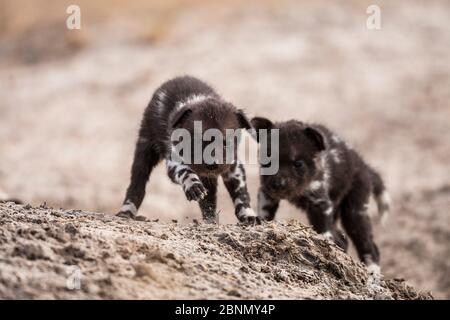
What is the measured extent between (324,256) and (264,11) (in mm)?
19383

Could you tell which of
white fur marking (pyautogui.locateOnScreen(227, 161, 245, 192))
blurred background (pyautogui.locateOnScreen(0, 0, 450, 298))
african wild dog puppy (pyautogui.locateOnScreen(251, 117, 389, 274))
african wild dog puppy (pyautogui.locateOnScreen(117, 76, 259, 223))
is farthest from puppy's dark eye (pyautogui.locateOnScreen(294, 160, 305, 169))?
blurred background (pyautogui.locateOnScreen(0, 0, 450, 298))

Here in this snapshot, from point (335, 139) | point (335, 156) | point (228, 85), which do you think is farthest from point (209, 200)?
point (228, 85)

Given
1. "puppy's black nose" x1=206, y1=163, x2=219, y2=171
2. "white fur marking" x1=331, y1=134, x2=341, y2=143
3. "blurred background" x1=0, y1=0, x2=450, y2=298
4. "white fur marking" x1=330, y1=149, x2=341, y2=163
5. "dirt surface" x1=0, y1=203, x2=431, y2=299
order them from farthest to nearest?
"blurred background" x1=0, y1=0, x2=450, y2=298
"white fur marking" x1=331, y1=134, x2=341, y2=143
"white fur marking" x1=330, y1=149, x2=341, y2=163
"puppy's black nose" x1=206, y1=163, x2=219, y2=171
"dirt surface" x1=0, y1=203, x2=431, y2=299

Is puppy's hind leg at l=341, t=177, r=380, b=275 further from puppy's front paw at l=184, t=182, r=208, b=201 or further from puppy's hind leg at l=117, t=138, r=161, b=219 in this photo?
puppy's front paw at l=184, t=182, r=208, b=201

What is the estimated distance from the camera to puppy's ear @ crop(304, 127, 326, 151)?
395 inches

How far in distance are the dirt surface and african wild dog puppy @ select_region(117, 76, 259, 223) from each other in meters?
0.84

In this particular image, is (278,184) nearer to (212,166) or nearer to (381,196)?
(212,166)

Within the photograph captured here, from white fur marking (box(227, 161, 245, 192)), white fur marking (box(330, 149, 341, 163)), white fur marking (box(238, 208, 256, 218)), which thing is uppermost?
white fur marking (box(330, 149, 341, 163))

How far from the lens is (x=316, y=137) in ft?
33.0

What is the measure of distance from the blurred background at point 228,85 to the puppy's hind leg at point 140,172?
656 centimetres

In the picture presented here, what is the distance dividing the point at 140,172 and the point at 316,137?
2.35 metres

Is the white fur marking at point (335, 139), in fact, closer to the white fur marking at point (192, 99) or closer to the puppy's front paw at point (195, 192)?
the white fur marking at point (192, 99)

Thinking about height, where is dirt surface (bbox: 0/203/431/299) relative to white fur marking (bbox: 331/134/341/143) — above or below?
below

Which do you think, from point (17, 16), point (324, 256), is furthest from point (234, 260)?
point (17, 16)
